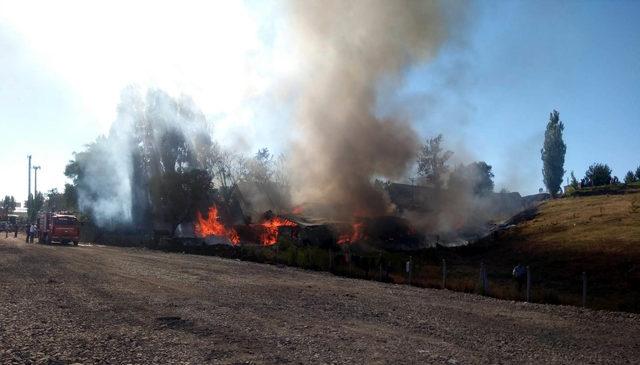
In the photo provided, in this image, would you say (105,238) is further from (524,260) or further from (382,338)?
(382,338)

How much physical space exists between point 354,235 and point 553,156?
140ft

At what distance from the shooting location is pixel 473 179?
5438 cm

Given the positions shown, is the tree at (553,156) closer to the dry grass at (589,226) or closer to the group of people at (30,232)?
the dry grass at (589,226)

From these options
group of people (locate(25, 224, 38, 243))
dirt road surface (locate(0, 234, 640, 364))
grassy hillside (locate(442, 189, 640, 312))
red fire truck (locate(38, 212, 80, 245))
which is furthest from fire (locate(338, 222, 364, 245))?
group of people (locate(25, 224, 38, 243))

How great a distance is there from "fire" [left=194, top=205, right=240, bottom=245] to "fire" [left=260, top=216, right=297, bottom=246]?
345 centimetres

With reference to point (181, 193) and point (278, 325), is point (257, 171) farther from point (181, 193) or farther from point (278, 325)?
point (278, 325)

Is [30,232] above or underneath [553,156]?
underneath

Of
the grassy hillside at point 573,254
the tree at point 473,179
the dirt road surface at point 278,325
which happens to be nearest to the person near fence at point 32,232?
the dirt road surface at point 278,325

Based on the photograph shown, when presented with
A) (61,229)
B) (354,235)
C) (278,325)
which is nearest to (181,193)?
(61,229)

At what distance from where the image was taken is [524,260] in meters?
29.8

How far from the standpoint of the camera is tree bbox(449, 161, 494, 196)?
168ft

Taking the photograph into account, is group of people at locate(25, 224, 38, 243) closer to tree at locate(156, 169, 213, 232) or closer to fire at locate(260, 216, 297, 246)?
tree at locate(156, 169, 213, 232)

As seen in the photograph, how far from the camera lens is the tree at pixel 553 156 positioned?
220 ft

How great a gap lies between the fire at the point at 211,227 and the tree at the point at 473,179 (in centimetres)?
2216
